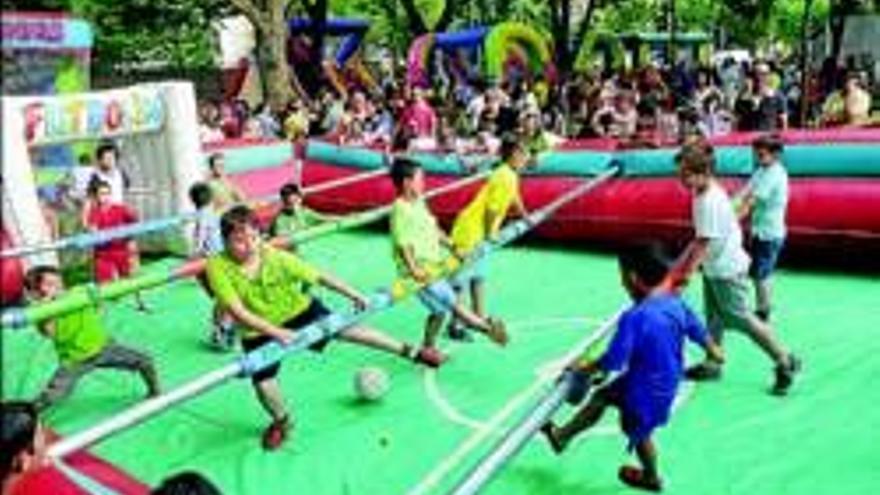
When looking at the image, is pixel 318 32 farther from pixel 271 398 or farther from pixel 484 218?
pixel 271 398

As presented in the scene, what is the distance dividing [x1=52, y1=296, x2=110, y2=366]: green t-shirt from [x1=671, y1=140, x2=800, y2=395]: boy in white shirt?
3345 millimetres

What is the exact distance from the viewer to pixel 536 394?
23.6ft

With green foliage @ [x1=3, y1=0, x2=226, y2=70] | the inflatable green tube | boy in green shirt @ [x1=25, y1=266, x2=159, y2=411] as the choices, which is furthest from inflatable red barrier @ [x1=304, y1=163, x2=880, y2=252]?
green foliage @ [x1=3, y1=0, x2=226, y2=70]

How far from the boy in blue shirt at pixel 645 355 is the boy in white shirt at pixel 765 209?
284cm

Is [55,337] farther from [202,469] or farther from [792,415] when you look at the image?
[792,415]

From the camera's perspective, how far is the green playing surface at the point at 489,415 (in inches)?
231

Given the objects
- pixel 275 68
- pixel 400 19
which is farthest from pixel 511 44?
pixel 400 19

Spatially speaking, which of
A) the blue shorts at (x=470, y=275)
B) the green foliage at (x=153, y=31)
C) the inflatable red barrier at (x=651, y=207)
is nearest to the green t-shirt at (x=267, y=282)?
the blue shorts at (x=470, y=275)

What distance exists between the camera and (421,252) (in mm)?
7734

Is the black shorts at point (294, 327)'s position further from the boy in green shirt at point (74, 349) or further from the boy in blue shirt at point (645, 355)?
the boy in blue shirt at point (645, 355)

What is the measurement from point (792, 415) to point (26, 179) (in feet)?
22.6

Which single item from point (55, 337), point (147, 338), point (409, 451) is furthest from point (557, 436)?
point (147, 338)

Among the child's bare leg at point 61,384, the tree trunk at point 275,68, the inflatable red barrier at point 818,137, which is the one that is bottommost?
the child's bare leg at point 61,384

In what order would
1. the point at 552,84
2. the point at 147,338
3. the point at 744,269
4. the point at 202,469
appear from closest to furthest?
Result: the point at 202,469, the point at 744,269, the point at 147,338, the point at 552,84
